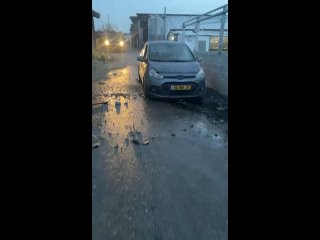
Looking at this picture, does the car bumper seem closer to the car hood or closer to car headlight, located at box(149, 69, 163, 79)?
car headlight, located at box(149, 69, 163, 79)

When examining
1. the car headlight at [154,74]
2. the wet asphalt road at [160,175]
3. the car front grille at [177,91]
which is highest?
the car headlight at [154,74]

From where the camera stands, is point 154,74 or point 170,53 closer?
point 154,74

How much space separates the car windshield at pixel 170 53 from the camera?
8.58m

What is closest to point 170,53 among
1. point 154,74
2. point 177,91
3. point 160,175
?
point 154,74

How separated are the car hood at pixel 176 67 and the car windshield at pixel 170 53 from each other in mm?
345

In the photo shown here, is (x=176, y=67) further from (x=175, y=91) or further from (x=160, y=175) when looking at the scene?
(x=160, y=175)

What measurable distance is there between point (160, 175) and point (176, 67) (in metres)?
4.72

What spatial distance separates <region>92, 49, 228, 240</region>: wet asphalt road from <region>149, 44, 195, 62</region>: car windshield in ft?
6.44

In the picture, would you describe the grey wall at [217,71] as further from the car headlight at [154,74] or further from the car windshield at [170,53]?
the car headlight at [154,74]

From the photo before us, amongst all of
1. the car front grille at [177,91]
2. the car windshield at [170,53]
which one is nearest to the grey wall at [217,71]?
the car windshield at [170,53]

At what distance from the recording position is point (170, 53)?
29.0 feet

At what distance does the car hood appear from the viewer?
778 centimetres
